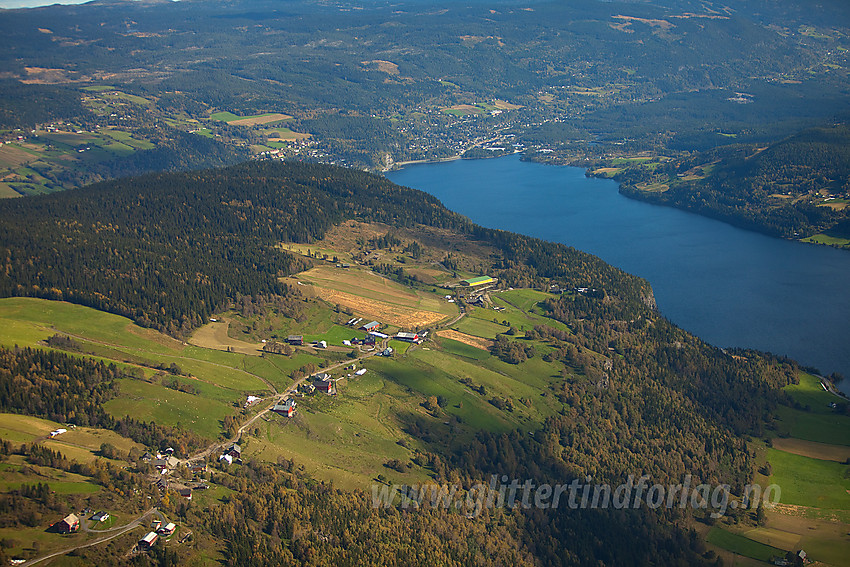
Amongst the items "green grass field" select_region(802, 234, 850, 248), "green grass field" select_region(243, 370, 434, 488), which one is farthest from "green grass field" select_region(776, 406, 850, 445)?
"green grass field" select_region(802, 234, 850, 248)

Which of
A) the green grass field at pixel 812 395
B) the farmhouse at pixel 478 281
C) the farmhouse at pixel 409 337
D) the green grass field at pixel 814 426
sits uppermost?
the farmhouse at pixel 409 337

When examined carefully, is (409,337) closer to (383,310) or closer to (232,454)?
(383,310)

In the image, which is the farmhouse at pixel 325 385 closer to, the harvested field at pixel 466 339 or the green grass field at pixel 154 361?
the green grass field at pixel 154 361

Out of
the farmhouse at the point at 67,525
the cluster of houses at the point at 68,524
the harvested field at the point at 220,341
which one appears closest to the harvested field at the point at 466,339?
the harvested field at the point at 220,341

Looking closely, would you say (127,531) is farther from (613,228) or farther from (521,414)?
(613,228)

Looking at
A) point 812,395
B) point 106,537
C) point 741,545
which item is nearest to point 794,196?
point 812,395

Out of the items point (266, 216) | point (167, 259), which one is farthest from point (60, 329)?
point (266, 216)
